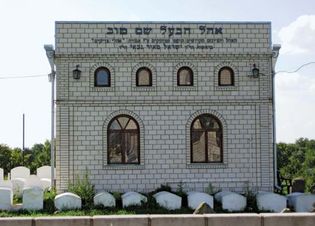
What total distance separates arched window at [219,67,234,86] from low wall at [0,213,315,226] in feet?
30.0

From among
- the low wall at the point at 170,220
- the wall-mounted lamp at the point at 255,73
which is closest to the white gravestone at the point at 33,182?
the wall-mounted lamp at the point at 255,73

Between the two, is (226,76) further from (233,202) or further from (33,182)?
(33,182)

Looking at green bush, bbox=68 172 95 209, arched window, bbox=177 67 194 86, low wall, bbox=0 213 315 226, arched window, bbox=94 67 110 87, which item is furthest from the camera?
arched window, bbox=177 67 194 86

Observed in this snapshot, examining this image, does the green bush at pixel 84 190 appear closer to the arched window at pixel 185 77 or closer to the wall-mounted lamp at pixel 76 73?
the wall-mounted lamp at pixel 76 73

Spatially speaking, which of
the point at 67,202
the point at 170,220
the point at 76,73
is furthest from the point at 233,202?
the point at 76,73

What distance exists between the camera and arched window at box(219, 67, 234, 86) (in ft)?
66.5

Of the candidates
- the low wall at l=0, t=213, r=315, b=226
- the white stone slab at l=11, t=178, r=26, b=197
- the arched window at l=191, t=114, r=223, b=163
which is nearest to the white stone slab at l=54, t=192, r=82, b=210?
the white stone slab at l=11, t=178, r=26, b=197

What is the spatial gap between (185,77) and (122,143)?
3371 mm

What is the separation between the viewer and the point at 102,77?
20.0m

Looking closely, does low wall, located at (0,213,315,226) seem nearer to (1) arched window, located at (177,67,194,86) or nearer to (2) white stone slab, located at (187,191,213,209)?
(2) white stone slab, located at (187,191,213,209)

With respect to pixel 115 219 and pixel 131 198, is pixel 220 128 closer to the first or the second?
pixel 131 198

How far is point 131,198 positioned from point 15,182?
259 inches

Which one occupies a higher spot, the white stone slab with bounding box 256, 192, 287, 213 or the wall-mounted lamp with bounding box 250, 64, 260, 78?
the wall-mounted lamp with bounding box 250, 64, 260, 78

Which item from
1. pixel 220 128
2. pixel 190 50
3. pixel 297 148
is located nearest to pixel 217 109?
pixel 220 128
